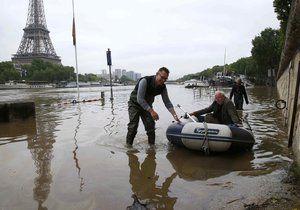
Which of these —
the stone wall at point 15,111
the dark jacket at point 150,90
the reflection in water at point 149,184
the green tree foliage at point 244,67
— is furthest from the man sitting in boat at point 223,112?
the green tree foliage at point 244,67

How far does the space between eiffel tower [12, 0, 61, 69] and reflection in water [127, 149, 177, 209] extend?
5131 inches

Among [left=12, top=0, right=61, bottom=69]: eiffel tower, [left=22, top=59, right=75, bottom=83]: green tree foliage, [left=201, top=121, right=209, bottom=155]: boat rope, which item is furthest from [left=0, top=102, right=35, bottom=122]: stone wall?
[left=12, top=0, right=61, bottom=69]: eiffel tower

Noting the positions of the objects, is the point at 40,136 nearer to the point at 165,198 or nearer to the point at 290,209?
the point at 165,198

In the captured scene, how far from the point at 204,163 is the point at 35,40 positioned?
135 meters

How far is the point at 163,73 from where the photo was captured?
7.77m

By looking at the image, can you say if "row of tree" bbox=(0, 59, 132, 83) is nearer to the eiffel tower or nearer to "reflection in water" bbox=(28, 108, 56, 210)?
the eiffel tower

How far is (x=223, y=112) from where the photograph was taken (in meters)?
8.40

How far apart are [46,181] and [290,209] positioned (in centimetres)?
368

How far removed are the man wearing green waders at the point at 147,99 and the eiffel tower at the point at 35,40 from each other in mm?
128887

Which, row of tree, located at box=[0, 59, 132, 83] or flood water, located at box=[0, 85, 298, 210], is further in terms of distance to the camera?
row of tree, located at box=[0, 59, 132, 83]

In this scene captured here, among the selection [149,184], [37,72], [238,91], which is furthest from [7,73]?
[149,184]

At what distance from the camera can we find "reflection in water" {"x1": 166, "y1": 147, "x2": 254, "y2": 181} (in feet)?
20.9

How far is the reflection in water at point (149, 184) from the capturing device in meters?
5.02

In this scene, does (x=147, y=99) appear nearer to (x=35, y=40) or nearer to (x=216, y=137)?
(x=216, y=137)
